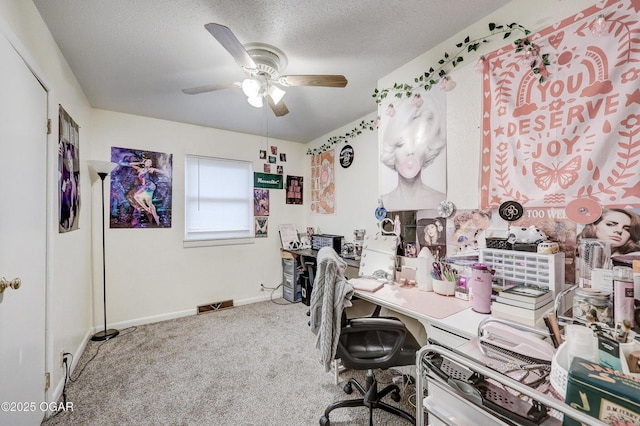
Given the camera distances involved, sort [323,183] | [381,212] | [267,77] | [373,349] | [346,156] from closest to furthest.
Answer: [373,349] → [267,77] → [381,212] → [346,156] → [323,183]

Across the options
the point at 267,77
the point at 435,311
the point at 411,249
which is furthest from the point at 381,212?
the point at 267,77

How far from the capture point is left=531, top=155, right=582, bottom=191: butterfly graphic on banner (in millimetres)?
1261

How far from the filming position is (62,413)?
5.52 feet

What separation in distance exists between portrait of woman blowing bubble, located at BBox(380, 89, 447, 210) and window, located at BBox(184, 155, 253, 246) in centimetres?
222

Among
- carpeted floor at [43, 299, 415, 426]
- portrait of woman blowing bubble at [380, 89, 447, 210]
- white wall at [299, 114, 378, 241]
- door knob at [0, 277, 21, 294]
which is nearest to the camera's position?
door knob at [0, 277, 21, 294]

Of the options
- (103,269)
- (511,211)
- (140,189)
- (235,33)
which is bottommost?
(103,269)

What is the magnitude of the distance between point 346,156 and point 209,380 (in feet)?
9.07

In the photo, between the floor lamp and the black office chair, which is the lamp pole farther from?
the black office chair

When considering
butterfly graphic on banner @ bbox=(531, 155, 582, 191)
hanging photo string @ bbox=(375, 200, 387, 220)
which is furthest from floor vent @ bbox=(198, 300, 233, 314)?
butterfly graphic on banner @ bbox=(531, 155, 582, 191)

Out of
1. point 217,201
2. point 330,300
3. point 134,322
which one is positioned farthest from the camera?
point 217,201

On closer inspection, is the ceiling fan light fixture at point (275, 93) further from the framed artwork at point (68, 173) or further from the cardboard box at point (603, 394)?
the cardboard box at point (603, 394)

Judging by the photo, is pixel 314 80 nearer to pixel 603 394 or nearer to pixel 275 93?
pixel 275 93

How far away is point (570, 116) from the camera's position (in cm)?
127

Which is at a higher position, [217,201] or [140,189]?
[140,189]
